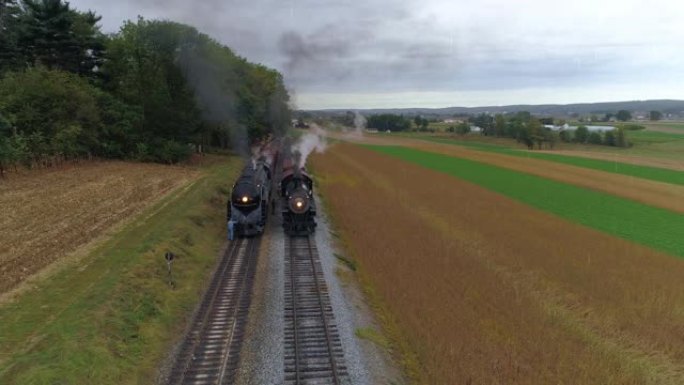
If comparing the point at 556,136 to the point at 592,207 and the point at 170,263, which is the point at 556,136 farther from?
the point at 170,263

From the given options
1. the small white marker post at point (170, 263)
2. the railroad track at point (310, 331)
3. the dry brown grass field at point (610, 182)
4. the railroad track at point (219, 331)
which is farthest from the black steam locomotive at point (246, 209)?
the dry brown grass field at point (610, 182)

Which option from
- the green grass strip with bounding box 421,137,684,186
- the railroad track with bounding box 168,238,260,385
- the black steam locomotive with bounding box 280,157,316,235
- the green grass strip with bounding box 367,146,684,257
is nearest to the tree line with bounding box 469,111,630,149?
the green grass strip with bounding box 421,137,684,186

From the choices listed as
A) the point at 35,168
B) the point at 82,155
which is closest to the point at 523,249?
the point at 35,168

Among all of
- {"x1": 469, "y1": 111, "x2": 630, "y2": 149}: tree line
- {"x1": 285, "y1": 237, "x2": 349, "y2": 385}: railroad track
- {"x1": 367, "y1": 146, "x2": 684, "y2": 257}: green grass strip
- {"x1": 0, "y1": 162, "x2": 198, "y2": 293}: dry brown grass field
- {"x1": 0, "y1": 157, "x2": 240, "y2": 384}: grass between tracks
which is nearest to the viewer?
{"x1": 0, "y1": 157, "x2": 240, "y2": 384}: grass between tracks

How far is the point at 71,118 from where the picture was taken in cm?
4950

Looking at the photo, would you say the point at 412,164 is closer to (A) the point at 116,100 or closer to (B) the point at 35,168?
(A) the point at 116,100

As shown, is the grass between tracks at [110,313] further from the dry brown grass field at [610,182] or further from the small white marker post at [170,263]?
the dry brown grass field at [610,182]

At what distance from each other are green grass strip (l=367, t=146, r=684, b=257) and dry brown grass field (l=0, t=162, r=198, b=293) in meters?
31.5

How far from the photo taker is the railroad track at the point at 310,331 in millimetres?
13992

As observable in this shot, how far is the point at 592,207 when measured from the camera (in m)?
39.4

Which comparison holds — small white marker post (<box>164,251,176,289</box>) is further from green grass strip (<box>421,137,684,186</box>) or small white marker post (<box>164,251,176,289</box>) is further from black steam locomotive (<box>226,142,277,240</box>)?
green grass strip (<box>421,137,684,186</box>)

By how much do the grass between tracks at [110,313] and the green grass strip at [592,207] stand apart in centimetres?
2563

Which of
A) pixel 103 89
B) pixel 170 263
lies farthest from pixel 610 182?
pixel 103 89

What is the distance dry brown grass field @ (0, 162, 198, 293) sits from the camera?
22.6 meters
